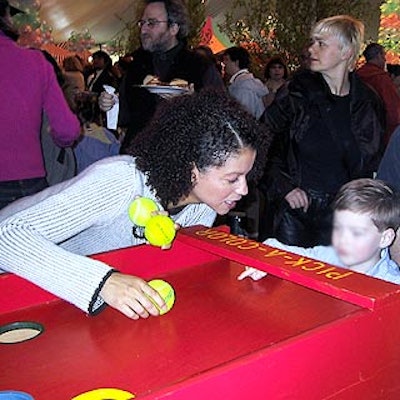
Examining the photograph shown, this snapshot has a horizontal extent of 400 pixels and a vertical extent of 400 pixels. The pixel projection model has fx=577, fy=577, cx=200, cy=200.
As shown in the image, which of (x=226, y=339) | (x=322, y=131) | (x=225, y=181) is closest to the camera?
(x=226, y=339)

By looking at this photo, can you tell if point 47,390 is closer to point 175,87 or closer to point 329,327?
point 329,327

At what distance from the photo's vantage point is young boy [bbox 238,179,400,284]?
1371 mm

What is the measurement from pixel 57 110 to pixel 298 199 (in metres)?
0.86

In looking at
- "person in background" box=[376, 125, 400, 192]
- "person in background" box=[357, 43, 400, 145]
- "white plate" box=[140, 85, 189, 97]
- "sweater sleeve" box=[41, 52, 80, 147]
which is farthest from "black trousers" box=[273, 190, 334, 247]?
"person in background" box=[357, 43, 400, 145]

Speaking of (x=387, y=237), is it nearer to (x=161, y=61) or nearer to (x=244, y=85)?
(x=161, y=61)

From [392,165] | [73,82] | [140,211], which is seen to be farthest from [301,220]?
[73,82]

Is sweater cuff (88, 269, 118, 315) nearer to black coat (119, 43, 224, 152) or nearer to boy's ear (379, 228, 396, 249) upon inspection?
boy's ear (379, 228, 396, 249)

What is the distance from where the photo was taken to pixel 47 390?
81cm

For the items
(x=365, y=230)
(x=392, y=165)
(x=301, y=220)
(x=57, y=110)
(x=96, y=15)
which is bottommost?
(x=301, y=220)

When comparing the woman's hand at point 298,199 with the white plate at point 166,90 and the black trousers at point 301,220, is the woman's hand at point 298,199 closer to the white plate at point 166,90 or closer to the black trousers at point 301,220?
the black trousers at point 301,220

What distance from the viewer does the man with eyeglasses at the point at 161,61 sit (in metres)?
2.19

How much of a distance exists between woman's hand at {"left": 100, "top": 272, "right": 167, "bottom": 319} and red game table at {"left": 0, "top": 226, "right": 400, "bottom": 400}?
0.04 meters

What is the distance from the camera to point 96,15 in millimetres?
8750

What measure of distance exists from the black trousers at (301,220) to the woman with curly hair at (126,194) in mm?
540
